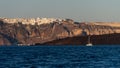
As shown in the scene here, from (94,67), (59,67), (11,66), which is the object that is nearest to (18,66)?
(11,66)

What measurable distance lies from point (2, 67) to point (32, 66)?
15.5ft

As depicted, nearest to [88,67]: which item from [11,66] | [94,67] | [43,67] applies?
[94,67]

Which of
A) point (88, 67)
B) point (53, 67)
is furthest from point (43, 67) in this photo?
point (88, 67)

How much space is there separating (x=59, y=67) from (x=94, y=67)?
431cm

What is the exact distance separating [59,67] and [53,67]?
77cm

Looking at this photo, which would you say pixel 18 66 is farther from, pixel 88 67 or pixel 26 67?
pixel 88 67

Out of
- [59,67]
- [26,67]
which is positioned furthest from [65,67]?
[26,67]

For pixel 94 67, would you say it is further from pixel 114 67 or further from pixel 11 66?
pixel 11 66

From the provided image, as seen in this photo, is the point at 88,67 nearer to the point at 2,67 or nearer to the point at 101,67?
the point at 101,67

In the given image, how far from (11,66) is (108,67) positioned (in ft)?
40.2

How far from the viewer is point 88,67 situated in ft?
219

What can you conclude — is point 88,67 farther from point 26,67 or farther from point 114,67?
point 26,67

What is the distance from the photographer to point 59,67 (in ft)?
219

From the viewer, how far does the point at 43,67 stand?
67.6 metres
